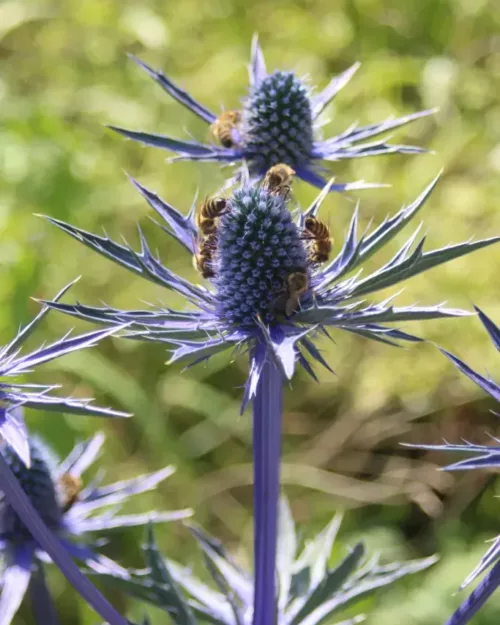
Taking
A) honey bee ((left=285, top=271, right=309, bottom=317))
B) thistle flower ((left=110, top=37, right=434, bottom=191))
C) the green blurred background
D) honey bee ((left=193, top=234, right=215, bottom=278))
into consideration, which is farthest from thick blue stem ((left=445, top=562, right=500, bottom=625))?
the green blurred background

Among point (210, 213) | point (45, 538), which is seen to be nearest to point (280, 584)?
point (45, 538)

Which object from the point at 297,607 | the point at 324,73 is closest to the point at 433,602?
the point at 297,607

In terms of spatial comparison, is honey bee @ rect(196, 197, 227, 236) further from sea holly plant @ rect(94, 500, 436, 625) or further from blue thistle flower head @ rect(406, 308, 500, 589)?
sea holly plant @ rect(94, 500, 436, 625)

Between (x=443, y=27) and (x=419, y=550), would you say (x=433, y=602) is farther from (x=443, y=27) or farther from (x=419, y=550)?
(x=443, y=27)

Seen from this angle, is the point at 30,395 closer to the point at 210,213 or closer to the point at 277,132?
the point at 210,213

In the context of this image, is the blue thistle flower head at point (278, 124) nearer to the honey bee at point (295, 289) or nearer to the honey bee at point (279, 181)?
the honey bee at point (279, 181)

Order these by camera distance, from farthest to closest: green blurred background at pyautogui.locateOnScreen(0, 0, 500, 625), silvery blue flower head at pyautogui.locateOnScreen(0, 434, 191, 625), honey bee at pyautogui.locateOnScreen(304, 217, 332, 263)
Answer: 1. green blurred background at pyautogui.locateOnScreen(0, 0, 500, 625)
2. silvery blue flower head at pyautogui.locateOnScreen(0, 434, 191, 625)
3. honey bee at pyautogui.locateOnScreen(304, 217, 332, 263)
